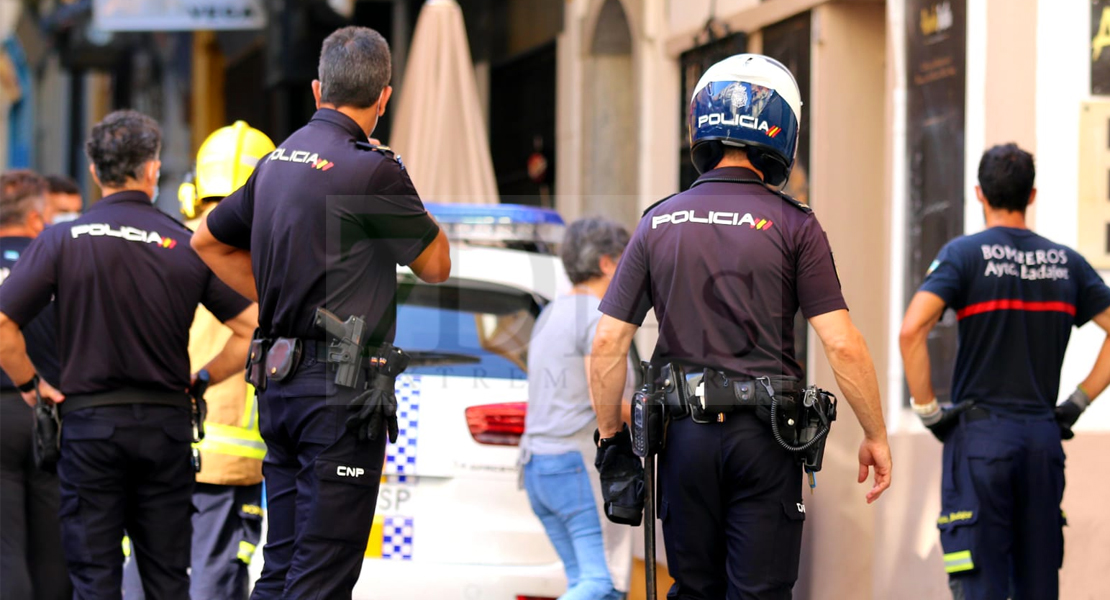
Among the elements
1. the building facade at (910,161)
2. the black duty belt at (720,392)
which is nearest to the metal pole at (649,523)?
the black duty belt at (720,392)

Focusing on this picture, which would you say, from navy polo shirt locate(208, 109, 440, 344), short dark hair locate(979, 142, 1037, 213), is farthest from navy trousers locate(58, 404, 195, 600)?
short dark hair locate(979, 142, 1037, 213)

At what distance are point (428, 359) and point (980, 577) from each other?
2242 mm

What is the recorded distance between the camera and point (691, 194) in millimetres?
4621

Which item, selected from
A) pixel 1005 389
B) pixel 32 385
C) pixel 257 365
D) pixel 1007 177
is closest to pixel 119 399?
pixel 32 385

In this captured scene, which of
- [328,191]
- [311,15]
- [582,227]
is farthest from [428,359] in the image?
[311,15]

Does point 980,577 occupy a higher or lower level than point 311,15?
lower

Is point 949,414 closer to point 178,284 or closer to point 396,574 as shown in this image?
point 396,574

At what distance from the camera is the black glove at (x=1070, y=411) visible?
5906 millimetres

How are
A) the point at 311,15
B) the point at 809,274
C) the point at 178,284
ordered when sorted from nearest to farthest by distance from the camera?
1. the point at 809,274
2. the point at 178,284
3. the point at 311,15

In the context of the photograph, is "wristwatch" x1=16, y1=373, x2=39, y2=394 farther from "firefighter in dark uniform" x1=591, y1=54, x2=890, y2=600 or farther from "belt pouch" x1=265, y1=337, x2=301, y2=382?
"firefighter in dark uniform" x1=591, y1=54, x2=890, y2=600

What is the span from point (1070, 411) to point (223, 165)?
3447mm

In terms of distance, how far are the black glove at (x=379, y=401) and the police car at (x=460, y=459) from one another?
50.9 inches

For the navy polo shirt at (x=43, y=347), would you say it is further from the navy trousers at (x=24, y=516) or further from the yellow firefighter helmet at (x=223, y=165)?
the yellow firefighter helmet at (x=223, y=165)

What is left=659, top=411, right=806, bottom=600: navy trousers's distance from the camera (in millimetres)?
4406
